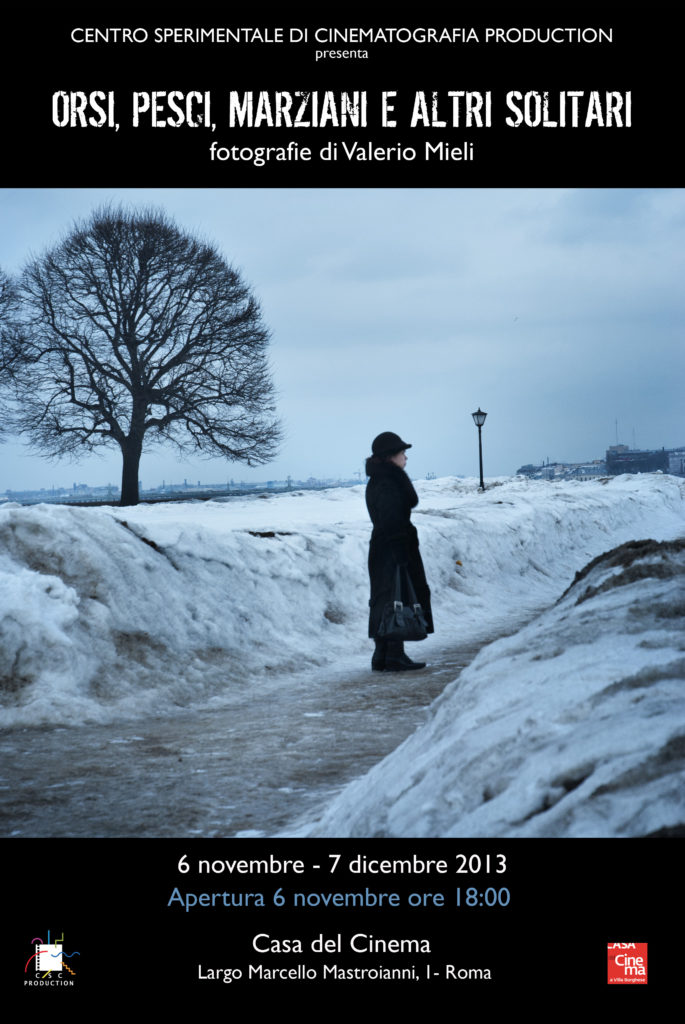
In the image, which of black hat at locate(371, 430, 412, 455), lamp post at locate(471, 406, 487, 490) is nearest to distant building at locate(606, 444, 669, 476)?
lamp post at locate(471, 406, 487, 490)

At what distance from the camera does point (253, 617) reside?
8.23m

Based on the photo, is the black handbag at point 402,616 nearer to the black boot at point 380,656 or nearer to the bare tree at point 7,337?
the black boot at point 380,656

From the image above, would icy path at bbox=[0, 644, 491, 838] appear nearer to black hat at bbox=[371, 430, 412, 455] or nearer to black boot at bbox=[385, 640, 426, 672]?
black boot at bbox=[385, 640, 426, 672]

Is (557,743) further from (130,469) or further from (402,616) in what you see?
(130,469)

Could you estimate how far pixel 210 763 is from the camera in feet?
14.9

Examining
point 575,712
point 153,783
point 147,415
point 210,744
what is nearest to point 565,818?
point 575,712

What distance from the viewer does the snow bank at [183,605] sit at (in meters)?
6.26

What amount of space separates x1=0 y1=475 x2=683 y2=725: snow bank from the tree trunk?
1202 centimetres

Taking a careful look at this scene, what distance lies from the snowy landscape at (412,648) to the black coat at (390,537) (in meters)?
0.76

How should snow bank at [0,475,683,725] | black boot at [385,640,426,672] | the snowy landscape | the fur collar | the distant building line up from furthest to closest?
the distant building < the fur collar < black boot at [385,640,426,672] < snow bank at [0,475,683,725] < the snowy landscape

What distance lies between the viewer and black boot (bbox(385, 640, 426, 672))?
713 cm

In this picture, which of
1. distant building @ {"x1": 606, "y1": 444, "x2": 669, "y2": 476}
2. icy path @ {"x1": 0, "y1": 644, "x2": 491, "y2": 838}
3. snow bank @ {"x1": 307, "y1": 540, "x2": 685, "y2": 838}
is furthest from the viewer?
distant building @ {"x1": 606, "y1": 444, "x2": 669, "y2": 476}

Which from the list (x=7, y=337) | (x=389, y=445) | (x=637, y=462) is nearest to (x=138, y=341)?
(x=7, y=337)
